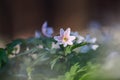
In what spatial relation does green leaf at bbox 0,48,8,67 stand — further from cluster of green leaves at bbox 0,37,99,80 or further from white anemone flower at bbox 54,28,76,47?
white anemone flower at bbox 54,28,76,47

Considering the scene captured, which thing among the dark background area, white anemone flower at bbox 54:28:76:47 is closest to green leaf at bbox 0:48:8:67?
white anemone flower at bbox 54:28:76:47

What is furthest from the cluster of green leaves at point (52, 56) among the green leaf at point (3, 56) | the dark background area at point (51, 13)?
the dark background area at point (51, 13)

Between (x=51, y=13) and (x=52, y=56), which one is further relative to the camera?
(x=51, y=13)

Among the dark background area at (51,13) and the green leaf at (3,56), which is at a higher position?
the dark background area at (51,13)

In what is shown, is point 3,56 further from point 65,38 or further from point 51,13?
point 51,13

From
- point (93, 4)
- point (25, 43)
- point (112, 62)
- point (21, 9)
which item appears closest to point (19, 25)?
point (21, 9)

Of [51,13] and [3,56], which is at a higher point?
[51,13]

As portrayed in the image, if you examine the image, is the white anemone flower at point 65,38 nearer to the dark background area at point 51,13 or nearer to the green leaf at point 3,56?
the green leaf at point 3,56

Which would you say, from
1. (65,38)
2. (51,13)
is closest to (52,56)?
(65,38)

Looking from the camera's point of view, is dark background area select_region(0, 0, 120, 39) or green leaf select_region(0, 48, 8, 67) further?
dark background area select_region(0, 0, 120, 39)

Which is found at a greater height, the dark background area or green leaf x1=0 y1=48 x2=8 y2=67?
the dark background area
